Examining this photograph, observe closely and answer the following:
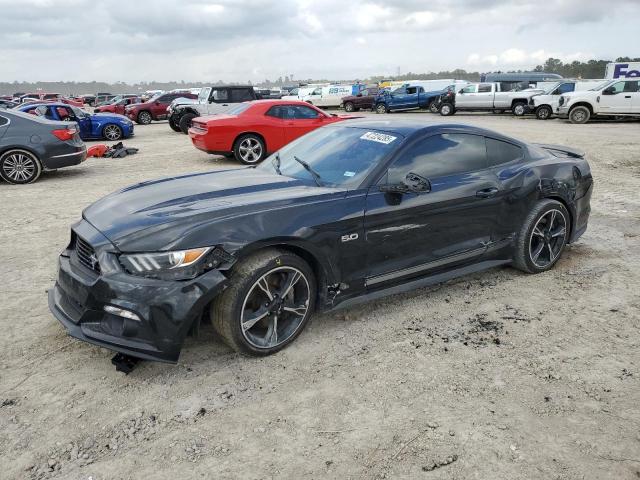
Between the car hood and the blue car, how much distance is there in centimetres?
1443

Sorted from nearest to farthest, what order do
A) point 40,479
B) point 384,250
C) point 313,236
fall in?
1. point 40,479
2. point 313,236
3. point 384,250

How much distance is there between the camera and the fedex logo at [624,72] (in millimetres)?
31469

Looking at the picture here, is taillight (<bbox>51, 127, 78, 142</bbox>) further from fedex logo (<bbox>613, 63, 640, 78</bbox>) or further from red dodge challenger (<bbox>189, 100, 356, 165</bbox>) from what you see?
fedex logo (<bbox>613, 63, 640, 78</bbox>)

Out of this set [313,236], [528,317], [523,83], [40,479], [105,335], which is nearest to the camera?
Answer: [40,479]

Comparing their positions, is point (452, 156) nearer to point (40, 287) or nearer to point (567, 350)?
point (567, 350)

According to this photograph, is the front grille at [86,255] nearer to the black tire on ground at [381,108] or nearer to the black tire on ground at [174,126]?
the black tire on ground at [174,126]

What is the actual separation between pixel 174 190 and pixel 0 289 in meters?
2.05

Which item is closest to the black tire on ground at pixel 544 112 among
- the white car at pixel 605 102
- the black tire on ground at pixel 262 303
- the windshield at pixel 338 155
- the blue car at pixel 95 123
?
the white car at pixel 605 102

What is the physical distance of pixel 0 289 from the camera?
450 cm

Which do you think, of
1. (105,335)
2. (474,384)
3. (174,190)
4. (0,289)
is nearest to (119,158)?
(0,289)

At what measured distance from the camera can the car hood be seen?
303 cm

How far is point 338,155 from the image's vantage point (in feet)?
13.3

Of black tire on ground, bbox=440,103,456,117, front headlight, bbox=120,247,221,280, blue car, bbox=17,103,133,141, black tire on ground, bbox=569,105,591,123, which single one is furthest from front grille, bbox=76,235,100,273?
black tire on ground, bbox=440,103,456,117

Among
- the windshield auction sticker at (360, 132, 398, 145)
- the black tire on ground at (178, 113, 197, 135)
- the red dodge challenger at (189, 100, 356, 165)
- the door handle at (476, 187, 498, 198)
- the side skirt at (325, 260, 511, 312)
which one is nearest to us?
the side skirt at (325, 260, 511, 312)
